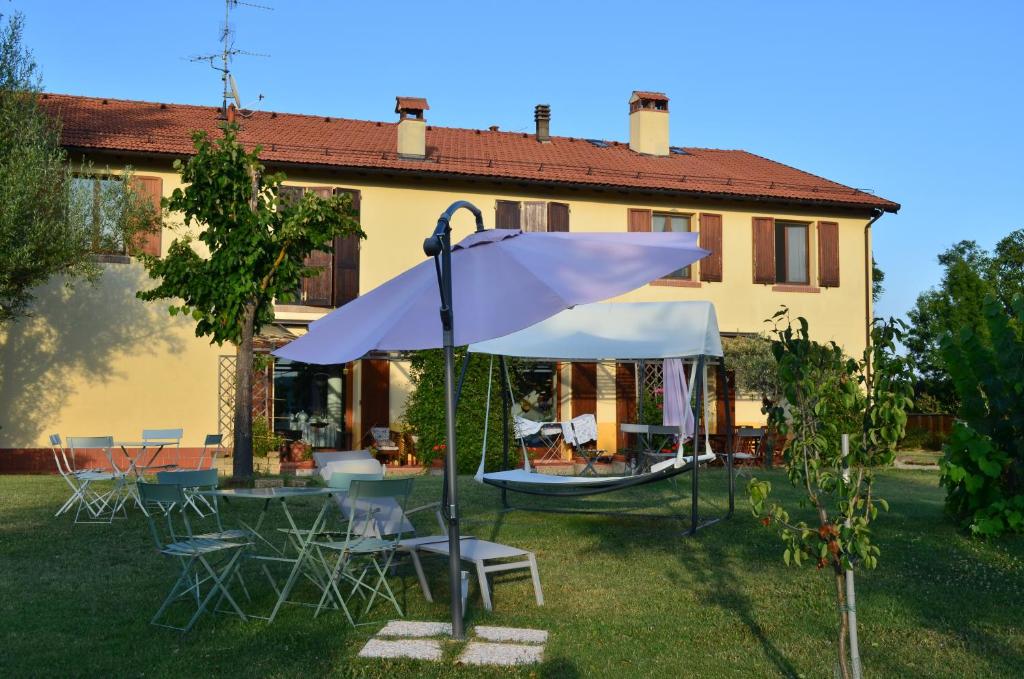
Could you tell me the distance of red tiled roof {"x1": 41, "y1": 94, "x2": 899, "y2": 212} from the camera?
17.8 metres

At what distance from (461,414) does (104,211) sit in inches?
264

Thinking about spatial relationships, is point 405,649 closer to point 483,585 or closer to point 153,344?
point 483,585

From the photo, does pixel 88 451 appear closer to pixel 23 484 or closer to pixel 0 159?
pixel 23 484

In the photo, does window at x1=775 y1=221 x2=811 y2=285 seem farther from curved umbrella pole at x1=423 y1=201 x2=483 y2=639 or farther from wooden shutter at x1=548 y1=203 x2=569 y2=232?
curved umbrella pole at x1=423 y1=201 x2=483 y2=639

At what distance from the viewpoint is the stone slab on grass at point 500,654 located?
15.8 feet

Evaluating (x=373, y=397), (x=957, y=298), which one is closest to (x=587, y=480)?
(x=373, y=397)

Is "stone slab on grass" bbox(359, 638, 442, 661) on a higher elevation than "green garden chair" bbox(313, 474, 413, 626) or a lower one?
lower

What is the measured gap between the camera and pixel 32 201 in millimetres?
13891

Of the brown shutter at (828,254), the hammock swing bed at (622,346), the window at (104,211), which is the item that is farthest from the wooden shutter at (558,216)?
the hammock swing bed at (622,346)

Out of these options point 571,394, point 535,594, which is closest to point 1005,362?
point 535,594

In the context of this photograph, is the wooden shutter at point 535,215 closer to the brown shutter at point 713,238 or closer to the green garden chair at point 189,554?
the brown shutter at point 713,238

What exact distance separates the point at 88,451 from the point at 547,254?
13157 mm

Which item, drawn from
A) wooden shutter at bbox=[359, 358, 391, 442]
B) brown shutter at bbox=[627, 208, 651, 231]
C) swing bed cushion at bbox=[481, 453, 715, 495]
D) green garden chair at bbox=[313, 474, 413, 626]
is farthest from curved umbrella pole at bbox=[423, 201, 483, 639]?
brown shutter at bbox=[627, 208, 651, 231]

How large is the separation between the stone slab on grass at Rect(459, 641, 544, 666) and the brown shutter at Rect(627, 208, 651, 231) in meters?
15.3
